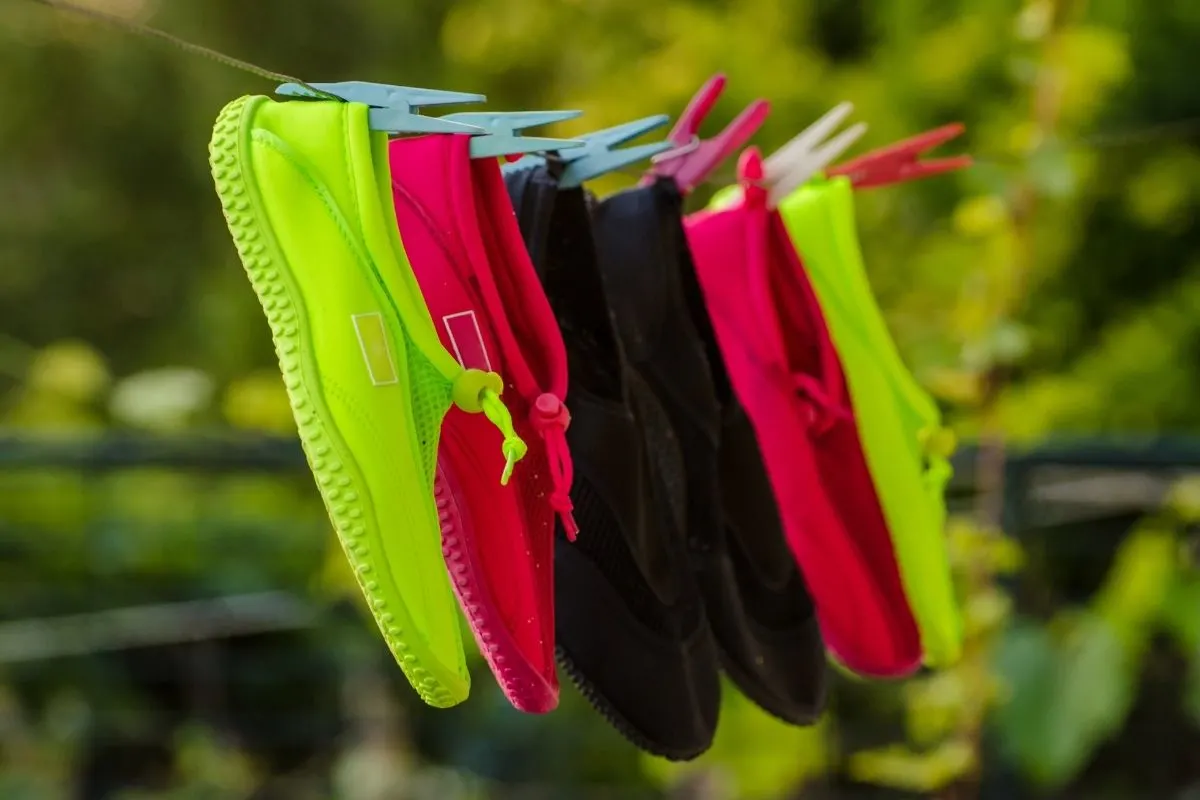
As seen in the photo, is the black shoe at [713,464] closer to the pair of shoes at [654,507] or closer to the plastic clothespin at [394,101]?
the pair of shoes at [654,507]

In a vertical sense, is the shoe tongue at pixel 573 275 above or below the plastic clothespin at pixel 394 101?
below

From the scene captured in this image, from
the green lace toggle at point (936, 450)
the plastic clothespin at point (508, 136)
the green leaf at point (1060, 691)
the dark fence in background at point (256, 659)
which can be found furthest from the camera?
the dark fence in background at point (256, 659)

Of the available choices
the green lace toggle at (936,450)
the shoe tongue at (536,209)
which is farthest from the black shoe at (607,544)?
the green lace toggle at (936,450)

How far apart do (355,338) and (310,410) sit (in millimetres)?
34

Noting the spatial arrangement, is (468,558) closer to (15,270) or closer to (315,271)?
(315,271)

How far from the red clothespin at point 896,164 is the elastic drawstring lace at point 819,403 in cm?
13

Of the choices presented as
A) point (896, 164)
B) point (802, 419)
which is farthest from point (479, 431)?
point (896, 164)

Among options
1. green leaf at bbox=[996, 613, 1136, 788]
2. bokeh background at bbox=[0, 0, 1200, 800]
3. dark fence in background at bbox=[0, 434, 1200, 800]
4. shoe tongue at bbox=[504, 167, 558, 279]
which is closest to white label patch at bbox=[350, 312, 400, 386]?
shoe tongue at bbox=[504, 167, 558, 279]

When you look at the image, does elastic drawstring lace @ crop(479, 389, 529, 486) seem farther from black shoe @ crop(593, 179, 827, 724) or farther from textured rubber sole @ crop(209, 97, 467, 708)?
black shoe @ crop(593, 179, 827, 724)

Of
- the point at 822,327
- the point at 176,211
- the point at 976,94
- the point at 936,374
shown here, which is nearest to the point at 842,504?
the point at 822,327

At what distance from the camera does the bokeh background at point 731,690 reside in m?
1.51

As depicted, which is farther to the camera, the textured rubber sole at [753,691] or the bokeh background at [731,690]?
the bokeh background at [731,690]

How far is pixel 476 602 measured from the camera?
21.4 inches

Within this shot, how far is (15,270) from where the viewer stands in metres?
3.08
